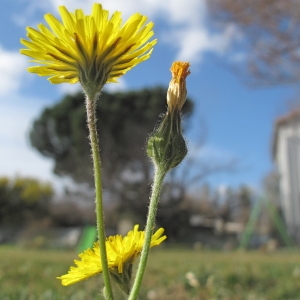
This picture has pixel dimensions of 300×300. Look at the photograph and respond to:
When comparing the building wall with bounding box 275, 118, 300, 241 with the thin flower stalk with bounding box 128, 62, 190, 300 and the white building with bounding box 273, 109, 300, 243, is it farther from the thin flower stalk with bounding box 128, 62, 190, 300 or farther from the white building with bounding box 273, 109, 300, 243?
the thin flower stalk with bounding box 128, 62, 190, 300

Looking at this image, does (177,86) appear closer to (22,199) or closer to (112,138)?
(112,138)

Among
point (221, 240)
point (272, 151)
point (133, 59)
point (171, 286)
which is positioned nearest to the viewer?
point (133, 59)

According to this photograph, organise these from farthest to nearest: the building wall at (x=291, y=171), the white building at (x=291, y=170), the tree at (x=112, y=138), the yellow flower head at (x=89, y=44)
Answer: the tree at (x=112, y=138)
the building wall at (x=291, y=171)
the white building at (x=291, y=170)
the yellow flower head at (x=89, y=44)

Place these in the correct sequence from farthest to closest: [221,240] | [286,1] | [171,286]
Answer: [221,240] → [286,1] → [171,286]

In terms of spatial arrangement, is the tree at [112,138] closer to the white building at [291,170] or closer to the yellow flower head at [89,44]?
the white building at [291,170]

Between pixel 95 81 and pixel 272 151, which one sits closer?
pixel 95 81

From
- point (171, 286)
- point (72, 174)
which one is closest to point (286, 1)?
point (171, 286)

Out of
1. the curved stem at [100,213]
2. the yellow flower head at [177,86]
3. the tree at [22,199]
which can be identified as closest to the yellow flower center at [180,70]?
the yellow flower head at [177,86]

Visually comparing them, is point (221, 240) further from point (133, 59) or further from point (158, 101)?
point (133, 59)
